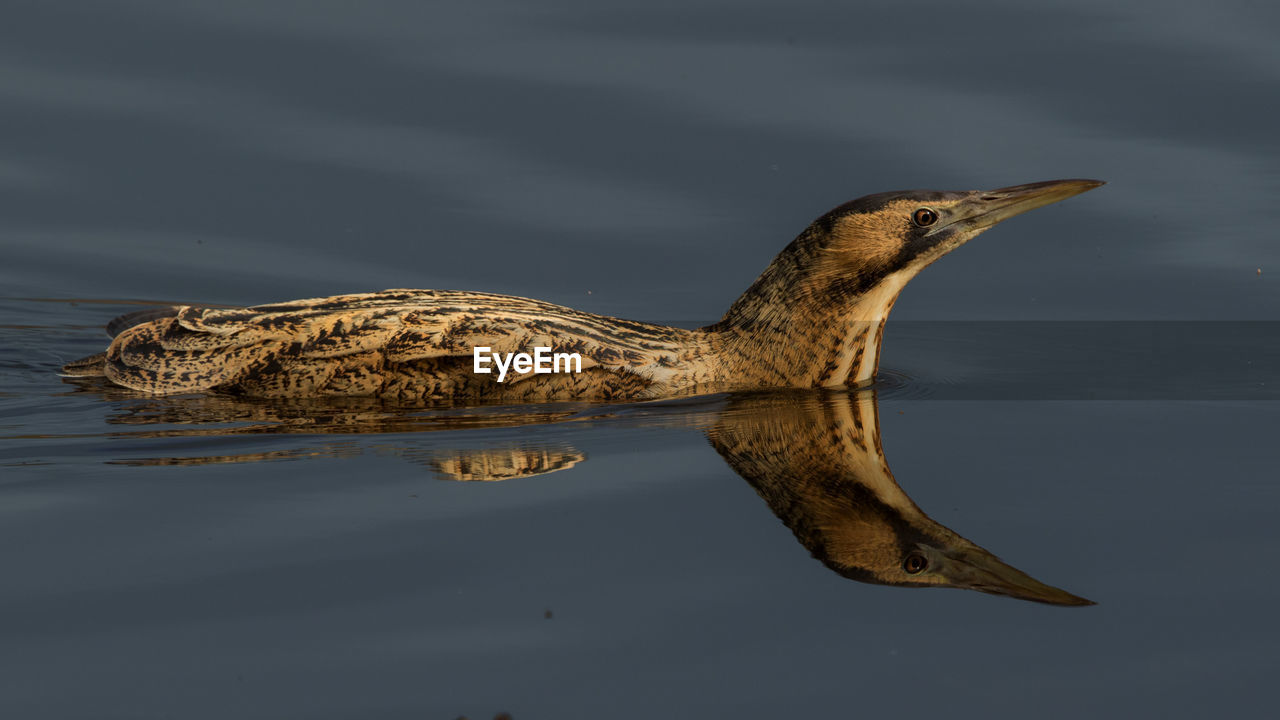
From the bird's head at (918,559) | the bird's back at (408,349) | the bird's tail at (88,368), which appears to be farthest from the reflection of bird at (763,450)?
the bird's tail at (88,368)

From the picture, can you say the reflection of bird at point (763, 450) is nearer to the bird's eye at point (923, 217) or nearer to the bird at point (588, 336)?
the bird at point (588, 336)

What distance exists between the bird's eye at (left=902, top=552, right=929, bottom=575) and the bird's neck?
300cm

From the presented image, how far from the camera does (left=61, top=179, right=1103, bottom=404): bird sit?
8.18 meters

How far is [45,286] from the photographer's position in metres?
11.7

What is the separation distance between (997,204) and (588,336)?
2304 millimetres

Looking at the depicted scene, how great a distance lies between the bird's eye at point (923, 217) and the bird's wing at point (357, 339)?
1.42 meters

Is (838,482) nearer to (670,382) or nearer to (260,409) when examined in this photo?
(670,382)

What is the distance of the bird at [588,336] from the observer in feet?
26.8

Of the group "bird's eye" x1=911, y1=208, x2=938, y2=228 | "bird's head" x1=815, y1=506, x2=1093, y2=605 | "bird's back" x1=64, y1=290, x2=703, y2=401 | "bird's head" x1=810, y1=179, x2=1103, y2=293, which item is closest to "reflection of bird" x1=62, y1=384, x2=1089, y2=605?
"bird's head" x1=815, y1=506, x2=1093, y2=605

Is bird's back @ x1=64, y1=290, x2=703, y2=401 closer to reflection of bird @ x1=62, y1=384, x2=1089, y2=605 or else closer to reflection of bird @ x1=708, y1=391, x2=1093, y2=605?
reflection of bird @ x1=62, y1=384, x2=1089, y2=605

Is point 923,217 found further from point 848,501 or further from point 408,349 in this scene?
point 408,349

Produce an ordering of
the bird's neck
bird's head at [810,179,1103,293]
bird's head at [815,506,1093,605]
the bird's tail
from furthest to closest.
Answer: the bird's tail < the bird's neck < bird's head at [810,179,1103,293] < bird's head at [815,506,1093,605]

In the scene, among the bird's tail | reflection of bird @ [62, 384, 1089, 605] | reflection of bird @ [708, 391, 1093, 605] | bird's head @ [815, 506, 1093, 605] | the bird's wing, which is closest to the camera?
bird's head @ [815, 506, 1093, 605]

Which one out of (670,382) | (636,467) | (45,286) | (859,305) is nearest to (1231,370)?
(859,305)
